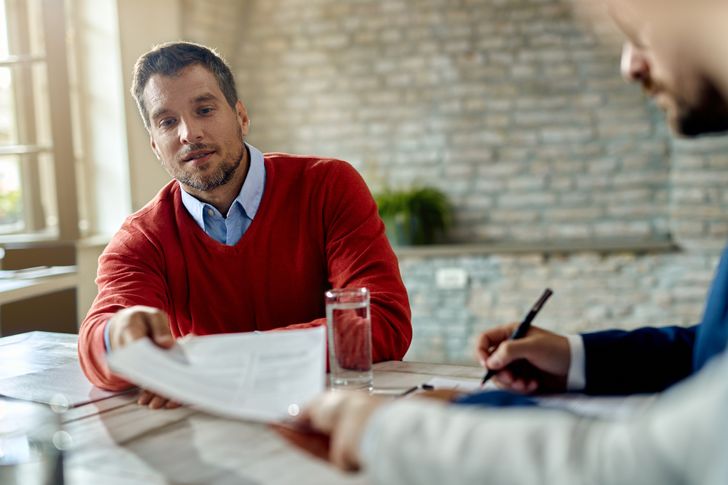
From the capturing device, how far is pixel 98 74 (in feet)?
13.4

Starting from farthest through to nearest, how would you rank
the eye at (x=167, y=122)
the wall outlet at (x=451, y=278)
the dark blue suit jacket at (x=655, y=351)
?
the wall outlet at (x=451, y=278)
the eye at (x=167, y=122)
the dark blue suit jacket at (x=655, y=351)

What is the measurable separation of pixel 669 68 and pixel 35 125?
369cm

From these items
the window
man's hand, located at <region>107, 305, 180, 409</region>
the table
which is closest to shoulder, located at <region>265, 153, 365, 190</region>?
the table

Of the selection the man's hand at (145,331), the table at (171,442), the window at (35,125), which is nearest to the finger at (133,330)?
the man's hand at (145,331)

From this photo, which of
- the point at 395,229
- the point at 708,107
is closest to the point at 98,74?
the point at 395,229

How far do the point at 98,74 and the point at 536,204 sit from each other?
8.76ft

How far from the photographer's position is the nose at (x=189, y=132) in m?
1.76

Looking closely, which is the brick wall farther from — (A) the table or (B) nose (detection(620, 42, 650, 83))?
(B) nose (detection(620, 42, 650, 83))

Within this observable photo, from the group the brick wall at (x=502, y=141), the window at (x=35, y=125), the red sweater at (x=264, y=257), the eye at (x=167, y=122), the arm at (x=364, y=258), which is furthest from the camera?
the brick wall at (x=502, y=141)

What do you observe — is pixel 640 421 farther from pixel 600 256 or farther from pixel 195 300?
pixel 600 256

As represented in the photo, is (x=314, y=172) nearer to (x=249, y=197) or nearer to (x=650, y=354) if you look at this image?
(x=249, y=197)

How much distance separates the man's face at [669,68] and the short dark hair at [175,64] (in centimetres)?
116

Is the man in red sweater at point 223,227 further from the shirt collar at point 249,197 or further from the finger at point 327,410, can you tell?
the finger at point 327,410

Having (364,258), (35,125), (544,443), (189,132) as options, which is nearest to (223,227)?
(189,132)
